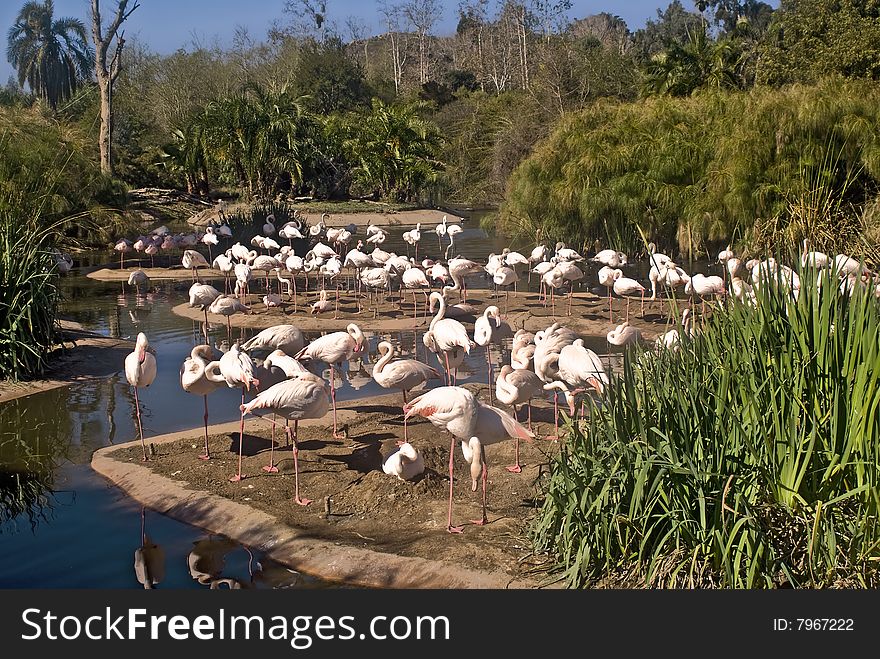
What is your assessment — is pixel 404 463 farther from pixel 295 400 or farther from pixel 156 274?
pixel 156 274

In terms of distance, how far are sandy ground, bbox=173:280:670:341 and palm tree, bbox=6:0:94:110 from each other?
60.6 meters

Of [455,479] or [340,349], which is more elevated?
[340,349]

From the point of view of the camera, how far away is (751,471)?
4777mm

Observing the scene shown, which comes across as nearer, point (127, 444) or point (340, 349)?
point (127, 444)

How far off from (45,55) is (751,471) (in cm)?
7655

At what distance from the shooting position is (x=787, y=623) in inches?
162

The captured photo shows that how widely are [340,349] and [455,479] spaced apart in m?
2.56

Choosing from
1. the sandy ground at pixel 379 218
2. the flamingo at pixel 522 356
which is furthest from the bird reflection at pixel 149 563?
the sandy ground at pixel 379 218

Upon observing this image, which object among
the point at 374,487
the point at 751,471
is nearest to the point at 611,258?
the point at 374,487

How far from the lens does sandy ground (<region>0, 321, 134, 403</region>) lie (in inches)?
410

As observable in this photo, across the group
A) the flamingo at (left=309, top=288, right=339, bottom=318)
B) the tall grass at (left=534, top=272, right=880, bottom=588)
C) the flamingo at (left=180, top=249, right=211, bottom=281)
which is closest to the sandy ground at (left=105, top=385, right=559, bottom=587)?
the tall grass at (left=534, top=272, right=880, bottom=588)

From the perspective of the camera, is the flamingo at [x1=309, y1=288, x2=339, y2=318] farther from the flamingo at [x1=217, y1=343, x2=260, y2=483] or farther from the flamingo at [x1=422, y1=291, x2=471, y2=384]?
the flamingo at [x1=217, y1=343, x2=260, y2=483]

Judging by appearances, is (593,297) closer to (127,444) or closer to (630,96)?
(127,444)

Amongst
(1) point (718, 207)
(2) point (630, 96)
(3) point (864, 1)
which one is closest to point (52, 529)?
(1) point (718, 207)
